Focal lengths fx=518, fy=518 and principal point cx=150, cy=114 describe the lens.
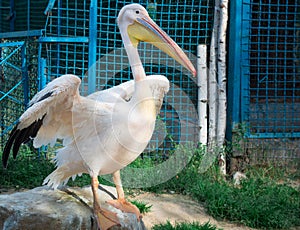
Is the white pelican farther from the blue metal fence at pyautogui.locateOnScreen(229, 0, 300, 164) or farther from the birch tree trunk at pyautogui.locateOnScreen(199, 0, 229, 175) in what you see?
the blue metal fence at pyautogui.locateOnScreen(229, 0, 300, 164)

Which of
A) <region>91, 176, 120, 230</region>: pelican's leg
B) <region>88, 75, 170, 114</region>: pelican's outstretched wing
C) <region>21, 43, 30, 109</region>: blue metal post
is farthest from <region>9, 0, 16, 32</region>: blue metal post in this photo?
<region>91, 176, 120, 230</region>: pelican's leg

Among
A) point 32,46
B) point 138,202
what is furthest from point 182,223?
point 32,46

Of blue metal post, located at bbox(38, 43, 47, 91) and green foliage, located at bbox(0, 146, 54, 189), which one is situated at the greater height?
blue metal post, located at bbox(38, 43, 47, 91)

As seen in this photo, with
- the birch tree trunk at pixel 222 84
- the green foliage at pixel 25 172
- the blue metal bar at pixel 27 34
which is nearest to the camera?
the green foliage at pixel 25 172

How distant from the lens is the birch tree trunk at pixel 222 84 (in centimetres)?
688

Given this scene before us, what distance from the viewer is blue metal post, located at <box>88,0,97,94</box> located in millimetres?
6469

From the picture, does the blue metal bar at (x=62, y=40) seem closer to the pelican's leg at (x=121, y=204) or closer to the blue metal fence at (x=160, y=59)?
the blue metal fence at (x=160, y=59)

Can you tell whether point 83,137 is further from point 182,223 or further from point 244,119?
point 244,119

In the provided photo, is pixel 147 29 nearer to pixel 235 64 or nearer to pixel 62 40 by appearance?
pixel 62 40

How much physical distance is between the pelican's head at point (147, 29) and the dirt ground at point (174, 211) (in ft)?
5.83

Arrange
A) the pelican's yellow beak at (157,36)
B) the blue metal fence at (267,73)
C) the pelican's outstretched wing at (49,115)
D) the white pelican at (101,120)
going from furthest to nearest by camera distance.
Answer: the blue metal fence at (267,73) < the pelican's yellow beak at (157,36) < the white pelican at (101,120) < the pelican's outstretched wing at (49,115)

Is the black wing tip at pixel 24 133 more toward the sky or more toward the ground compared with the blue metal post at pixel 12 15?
more toward the ground

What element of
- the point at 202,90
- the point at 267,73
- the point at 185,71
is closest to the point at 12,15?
the point at 185,71

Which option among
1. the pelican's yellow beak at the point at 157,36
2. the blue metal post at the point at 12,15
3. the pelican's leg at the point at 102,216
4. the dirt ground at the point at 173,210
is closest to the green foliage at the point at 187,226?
the dirt ground at the point at 173,210
